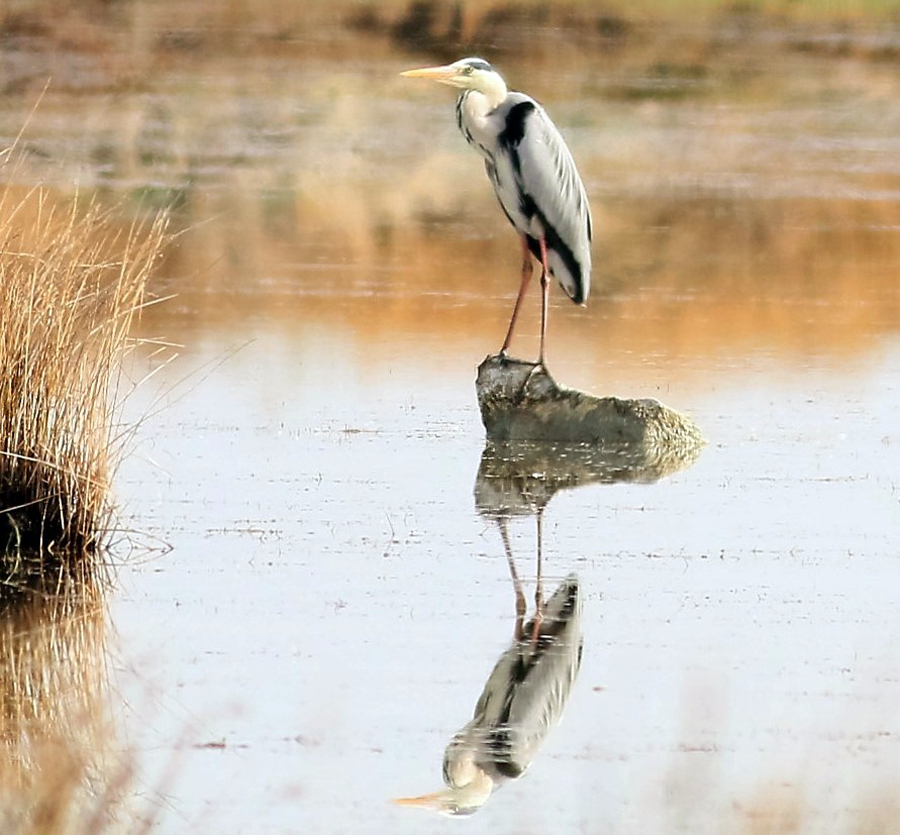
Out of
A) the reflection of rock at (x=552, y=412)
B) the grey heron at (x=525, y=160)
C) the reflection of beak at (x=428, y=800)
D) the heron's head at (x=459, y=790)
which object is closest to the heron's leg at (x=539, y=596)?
the heron's head at (x=459, y=790)

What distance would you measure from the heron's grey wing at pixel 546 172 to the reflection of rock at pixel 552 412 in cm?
72

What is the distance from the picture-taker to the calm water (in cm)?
459

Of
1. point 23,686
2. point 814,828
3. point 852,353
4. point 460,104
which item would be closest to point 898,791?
point 814,828

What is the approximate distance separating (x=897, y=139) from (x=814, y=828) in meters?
16.6

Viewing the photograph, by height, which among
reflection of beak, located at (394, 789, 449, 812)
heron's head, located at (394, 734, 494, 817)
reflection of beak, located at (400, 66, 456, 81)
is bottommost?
reflection of beak, located at (394, 789, 449, 812)

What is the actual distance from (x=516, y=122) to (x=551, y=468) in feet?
5.35

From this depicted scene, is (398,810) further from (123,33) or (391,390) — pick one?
(123,33)

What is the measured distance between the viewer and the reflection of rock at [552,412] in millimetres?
8297

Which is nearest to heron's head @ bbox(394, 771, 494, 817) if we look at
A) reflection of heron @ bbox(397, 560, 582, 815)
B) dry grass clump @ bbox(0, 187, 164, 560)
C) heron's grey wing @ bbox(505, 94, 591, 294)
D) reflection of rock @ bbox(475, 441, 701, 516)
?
reflection of heron @ bbox(397, 560, 582, 815)

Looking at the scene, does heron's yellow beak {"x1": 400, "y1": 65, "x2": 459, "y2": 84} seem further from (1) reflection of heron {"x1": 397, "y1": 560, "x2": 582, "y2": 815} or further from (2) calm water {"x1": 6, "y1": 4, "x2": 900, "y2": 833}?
(1) reflection of heron {"x1": 397, "y1": 560, "x2": 582, "y2": 815}

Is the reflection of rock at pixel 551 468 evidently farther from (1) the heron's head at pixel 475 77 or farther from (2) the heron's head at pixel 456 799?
(2) the heron's head at pixel 456 799

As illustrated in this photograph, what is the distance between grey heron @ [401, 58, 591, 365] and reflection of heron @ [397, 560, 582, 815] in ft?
10.2

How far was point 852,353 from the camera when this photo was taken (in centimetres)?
1043

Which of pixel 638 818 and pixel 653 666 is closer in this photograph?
pixel 638 818
